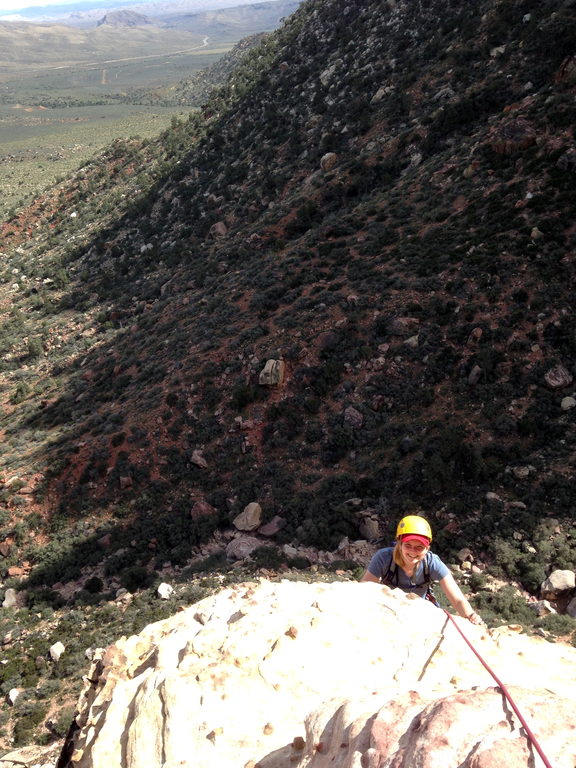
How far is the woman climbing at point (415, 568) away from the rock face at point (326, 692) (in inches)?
11.4

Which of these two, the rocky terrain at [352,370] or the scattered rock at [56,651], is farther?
the rocky terrain at [352,370]

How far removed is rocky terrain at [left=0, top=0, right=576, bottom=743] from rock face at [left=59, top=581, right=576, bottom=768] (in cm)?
457

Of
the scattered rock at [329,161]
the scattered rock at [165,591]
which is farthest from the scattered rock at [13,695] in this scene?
the scattered rock at [329,161]

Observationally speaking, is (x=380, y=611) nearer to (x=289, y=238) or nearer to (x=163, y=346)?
(x=163, y=346)

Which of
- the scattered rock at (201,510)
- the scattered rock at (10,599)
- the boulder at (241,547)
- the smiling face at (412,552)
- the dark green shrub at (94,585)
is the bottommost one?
the scattered rock at (10,599)

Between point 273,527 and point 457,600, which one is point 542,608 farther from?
point 273,527

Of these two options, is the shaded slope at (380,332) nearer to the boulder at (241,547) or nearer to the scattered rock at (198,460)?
the scattered rock at (198,460)

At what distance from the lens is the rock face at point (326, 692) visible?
3.62 m

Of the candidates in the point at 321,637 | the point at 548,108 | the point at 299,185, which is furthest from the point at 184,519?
the point at 299,185

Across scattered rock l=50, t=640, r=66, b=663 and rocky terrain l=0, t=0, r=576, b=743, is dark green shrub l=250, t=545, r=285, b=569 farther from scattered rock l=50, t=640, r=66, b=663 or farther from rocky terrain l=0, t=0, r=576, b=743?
scattered rock l=50, t=640, r=66, b=663

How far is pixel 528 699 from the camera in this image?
3793 millimetres

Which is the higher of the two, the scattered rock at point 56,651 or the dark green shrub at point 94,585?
the scattered rock at point 56,651

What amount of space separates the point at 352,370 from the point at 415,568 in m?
12.0

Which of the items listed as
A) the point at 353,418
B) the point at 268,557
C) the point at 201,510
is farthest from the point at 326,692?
the point at 353,418
